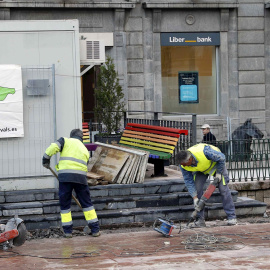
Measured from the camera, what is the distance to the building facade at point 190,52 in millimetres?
20391

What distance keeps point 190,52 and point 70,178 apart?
11846 mm

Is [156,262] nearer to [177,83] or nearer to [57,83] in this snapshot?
[57,83]

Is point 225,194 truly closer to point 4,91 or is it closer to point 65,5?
point 4,91

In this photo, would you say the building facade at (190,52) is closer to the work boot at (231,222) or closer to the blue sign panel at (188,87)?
the blue sign panel at (188,87)

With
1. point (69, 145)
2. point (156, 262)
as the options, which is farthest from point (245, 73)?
point (156, 262)

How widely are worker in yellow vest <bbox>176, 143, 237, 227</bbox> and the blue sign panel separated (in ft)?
34.0

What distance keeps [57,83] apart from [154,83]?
903cm

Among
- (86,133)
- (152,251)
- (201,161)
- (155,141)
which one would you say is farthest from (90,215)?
(86,133)

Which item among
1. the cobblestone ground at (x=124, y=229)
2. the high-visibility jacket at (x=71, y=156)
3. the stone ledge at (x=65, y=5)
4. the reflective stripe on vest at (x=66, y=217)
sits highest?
the stone ledge at (x=65, y=5)

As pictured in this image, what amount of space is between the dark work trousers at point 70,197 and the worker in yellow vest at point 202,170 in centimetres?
150

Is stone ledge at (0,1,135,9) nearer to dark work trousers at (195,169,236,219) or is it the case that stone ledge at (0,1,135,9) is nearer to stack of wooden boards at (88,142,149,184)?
stack of wooden boards at (88,142,149,184)

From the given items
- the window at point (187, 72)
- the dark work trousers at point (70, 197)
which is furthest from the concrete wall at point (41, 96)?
the window at point (187, 72)

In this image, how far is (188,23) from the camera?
21062 millimetres

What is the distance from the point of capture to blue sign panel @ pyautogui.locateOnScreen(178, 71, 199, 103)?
21734 millimetres
